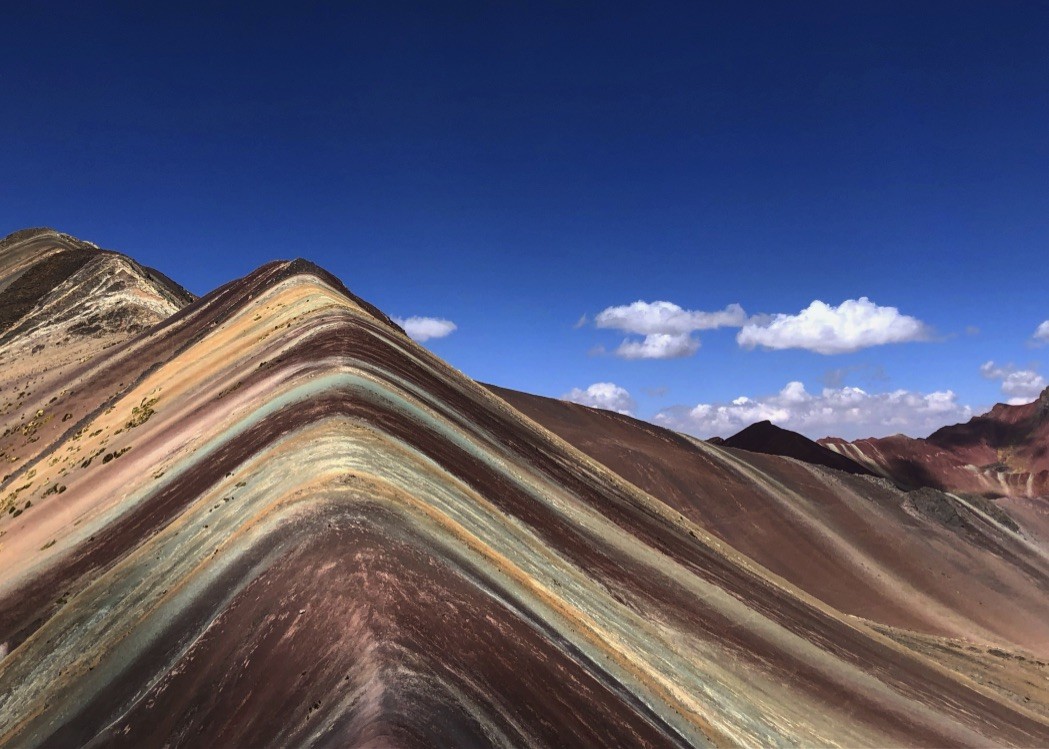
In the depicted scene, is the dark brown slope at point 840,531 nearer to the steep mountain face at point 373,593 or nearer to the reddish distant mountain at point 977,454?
the steep mountain face at point 373,593

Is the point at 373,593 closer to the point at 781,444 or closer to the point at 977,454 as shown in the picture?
the point at 781,444

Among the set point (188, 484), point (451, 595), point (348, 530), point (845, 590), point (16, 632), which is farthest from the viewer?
point (845, 590)

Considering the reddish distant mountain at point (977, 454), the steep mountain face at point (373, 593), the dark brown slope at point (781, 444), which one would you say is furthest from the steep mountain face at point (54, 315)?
the reddish distant mountain at point (977, 454)

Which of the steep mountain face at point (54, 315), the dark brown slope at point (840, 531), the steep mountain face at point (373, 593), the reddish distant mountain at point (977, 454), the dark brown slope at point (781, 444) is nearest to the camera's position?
the steep mountain face at point (373, 593)

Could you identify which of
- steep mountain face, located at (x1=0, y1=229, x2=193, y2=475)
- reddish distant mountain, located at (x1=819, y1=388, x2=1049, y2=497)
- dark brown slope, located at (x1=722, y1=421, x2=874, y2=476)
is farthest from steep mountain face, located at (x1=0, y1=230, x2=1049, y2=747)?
reddish distant mountain, located at (x1=819, y1=388, x2=1049, y2=497)

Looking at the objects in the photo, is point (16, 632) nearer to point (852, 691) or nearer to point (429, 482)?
point (429, 482)

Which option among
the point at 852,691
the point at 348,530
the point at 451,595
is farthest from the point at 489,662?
the point at 852,691

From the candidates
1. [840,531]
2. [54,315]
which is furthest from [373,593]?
[54,315]
